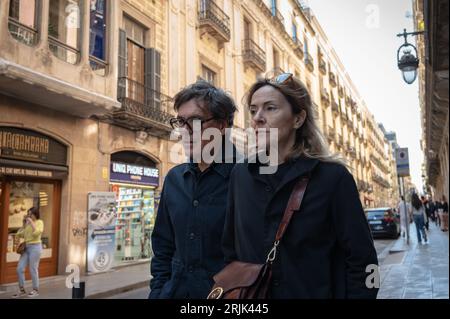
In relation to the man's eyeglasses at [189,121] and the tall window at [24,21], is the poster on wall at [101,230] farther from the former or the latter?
the man's eyeglasses at [189,121]

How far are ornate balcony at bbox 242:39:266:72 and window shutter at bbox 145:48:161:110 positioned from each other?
7226 mm

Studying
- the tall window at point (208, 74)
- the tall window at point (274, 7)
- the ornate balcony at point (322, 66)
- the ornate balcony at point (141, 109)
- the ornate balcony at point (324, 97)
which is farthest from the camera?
the ornate balcony at point (322, 66)

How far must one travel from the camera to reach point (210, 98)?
227cm

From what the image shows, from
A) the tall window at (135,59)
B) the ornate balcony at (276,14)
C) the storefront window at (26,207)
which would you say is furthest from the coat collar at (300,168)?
the ornate balcony at (276,14)

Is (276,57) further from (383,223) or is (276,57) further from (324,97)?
(383,223)

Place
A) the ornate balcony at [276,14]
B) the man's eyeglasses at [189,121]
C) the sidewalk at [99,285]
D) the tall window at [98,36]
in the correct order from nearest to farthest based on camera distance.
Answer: the man's eyeglasses at [189,121]
the sidewalk at [99,285]
the tall window at [98,36]
the ornate balcony at [276,14]

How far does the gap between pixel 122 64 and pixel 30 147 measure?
14.3 feet

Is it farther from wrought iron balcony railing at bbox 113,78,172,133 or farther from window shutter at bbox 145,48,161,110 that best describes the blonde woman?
window shutter at bbox 145,48,161,110

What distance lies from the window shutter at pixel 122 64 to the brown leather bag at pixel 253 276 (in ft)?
38.0

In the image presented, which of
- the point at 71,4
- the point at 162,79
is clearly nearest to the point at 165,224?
the point at 71,4

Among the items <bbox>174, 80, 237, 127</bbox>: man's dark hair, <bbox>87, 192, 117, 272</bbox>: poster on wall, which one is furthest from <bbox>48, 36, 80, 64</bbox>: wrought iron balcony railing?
<bbox>174, 80, 237, 127</bbox>: man's dark hair

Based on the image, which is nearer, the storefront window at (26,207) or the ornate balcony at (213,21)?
the storefront window at (26,207)

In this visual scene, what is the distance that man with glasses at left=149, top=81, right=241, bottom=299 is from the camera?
81.0 inches

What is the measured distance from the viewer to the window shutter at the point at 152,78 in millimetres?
13703
